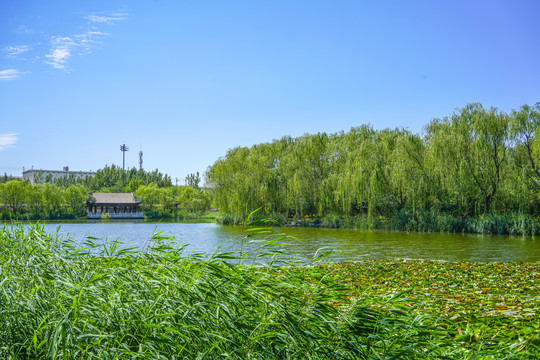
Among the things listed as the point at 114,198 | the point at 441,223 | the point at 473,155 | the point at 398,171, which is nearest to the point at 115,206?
the point at 114,198

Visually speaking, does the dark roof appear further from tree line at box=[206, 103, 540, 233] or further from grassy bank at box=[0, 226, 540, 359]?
grassy bank at box=[0, 226, 540, 359]

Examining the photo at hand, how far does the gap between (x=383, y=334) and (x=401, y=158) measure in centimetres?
1874

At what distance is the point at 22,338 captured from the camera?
2768 mm

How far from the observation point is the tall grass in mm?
2543

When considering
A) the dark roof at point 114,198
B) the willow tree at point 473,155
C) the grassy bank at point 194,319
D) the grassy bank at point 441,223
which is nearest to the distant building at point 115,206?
the dark roof at point 114,198

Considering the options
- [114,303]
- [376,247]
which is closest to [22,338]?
[114,303]

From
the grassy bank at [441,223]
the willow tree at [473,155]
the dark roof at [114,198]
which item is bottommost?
the grassy bank at [441,223]

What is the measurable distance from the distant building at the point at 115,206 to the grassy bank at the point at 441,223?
28435 mm

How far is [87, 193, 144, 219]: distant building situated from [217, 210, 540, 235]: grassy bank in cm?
2844

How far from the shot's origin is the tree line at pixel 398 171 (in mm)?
18000

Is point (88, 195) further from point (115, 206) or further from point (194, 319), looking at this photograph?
point (194, 319)

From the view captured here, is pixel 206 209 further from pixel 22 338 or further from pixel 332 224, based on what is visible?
pixel 22 338

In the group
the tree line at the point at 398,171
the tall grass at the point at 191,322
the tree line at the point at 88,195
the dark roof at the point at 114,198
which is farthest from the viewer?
the dark roof at the point at 114,198

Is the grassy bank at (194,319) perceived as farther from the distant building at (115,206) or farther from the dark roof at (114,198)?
the dark roof at (114,198)
